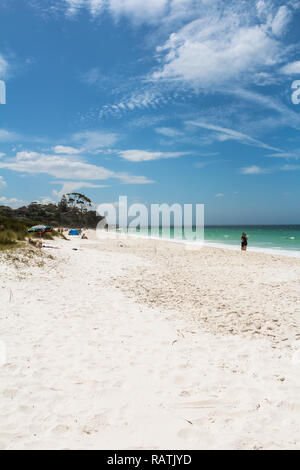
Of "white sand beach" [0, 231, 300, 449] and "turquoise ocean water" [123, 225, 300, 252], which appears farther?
"turquoise ocean water" [123, 225, 300, 252]

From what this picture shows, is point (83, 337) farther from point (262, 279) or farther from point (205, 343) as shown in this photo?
point (262, 279)

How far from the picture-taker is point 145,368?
4504 mm

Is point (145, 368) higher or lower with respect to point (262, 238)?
lower

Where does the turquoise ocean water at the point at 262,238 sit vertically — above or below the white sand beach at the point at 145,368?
above

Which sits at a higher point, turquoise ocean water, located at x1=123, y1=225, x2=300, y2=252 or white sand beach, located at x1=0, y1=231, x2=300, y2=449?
turquoise ocean water, located at x1=123, y1=225, x2=300, y2=252

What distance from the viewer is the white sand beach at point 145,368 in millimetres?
3072

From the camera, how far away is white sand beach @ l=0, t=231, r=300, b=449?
3.07 metres

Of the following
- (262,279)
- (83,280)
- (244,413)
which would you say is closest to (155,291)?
(83,280)

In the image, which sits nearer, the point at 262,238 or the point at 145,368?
the point at 145,368
